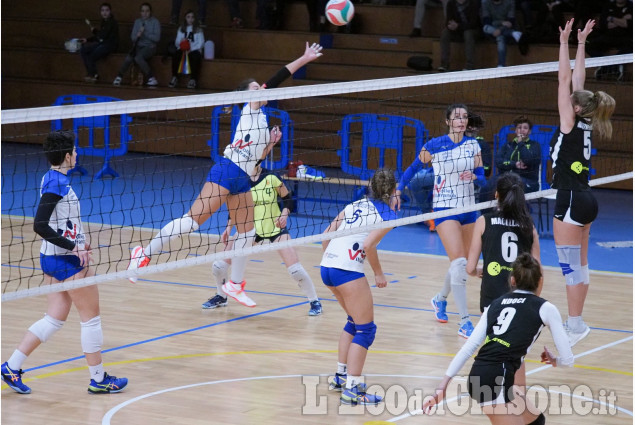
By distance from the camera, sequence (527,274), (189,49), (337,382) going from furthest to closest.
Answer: (189,49) → (337,382) → (527,274)

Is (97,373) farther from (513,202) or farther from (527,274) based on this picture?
(527,274)

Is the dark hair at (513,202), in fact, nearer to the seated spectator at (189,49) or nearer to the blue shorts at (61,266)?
the blue shorts at (61,266)

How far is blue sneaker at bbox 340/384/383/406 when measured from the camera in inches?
277

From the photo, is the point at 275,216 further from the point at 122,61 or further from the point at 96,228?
the point at 122,61

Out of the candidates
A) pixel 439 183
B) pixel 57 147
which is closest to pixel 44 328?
pixel 57 147

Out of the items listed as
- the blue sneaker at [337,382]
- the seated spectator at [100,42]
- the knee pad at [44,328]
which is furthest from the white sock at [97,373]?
the seated spectator at [100,42]

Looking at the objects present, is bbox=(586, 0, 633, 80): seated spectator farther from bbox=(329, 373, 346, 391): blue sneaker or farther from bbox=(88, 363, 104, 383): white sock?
bbox=(88, 363, 104, 383): white sock

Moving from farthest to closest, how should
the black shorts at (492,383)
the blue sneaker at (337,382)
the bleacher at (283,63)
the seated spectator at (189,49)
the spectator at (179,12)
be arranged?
the spectator at (179,12) < the seated spectator at (189,49) < the bleacher at (283,63) < the blue sneaker at (337,382) < the black shorts at (492,383)

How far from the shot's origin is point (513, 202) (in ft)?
23.1

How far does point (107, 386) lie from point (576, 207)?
3862 mm

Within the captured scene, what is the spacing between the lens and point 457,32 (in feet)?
66.2

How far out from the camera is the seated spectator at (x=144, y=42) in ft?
74.9

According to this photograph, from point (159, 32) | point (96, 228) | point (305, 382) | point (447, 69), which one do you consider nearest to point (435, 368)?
point (305, 382)

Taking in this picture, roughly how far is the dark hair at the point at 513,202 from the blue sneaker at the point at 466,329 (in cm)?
203
